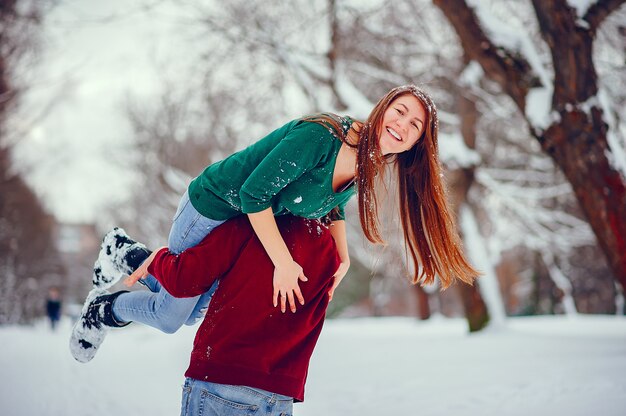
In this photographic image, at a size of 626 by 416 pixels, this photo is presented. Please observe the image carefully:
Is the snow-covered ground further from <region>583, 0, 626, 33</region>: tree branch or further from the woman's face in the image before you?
<region>583, 0, 626, 33</region>: tree branch

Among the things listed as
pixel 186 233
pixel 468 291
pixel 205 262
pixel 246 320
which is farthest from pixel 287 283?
pixel 468 291

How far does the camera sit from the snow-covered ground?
3908mm

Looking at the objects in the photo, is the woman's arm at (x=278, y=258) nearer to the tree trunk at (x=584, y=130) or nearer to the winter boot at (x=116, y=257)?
the winter boot at (x=116, y=257)

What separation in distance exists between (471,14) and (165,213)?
19.7 metres

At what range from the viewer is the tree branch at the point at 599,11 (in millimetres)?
4535

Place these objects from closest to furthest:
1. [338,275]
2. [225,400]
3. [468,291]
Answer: [225,400] < [338,275] < [468,291]

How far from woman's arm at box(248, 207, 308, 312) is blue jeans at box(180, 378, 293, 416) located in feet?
1.08

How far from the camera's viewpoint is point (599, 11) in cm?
457

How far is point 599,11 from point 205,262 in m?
4.17

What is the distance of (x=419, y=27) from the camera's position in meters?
9.55

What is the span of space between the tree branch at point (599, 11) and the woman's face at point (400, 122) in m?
3.27

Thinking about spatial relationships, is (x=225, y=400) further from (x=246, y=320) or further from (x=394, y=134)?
(x=394, y=134)

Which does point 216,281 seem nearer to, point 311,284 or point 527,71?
point 311,284

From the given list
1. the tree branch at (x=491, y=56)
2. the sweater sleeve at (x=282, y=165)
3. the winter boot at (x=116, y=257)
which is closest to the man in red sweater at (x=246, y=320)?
the sweater sleeve at (x=282, y=165)
